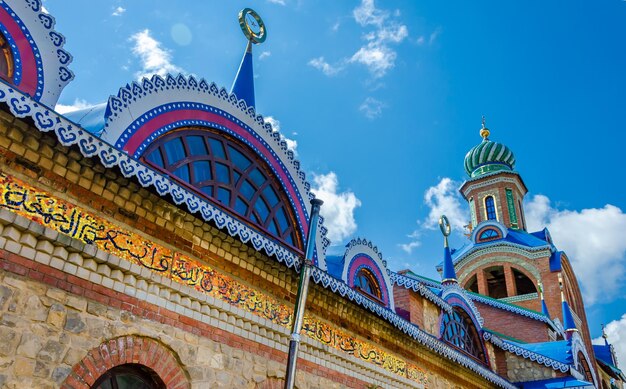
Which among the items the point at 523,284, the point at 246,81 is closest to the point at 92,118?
the point at 246,81

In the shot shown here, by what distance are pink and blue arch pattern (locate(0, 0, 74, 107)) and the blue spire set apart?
431cm

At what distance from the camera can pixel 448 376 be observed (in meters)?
10.8

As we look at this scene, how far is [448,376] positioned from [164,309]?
7522 mm

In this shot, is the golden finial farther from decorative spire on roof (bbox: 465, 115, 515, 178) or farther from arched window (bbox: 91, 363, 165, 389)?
arched window (bbox: 91, 363, 165, 389)

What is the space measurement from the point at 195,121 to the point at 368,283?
4.89 meters

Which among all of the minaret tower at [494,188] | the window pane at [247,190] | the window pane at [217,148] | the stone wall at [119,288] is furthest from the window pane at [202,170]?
the minaret tower at [494,188]

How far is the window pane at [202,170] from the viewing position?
6.64 metres

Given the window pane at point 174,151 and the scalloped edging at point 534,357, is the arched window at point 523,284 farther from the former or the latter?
the window pane at point 174,151

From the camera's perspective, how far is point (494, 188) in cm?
3195

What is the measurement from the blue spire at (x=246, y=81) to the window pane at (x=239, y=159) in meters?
2.16

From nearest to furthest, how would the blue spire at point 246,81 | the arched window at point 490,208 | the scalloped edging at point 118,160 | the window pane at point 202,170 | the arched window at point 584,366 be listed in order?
the scalloped edging at point 118,160
the window pane at point 202,170
the blue spire at point 246,81
the arched window at point 584,366
the arched window at point 490,208

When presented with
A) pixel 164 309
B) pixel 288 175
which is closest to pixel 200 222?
pixel 164 309

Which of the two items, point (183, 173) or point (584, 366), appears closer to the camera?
point (183, 173)

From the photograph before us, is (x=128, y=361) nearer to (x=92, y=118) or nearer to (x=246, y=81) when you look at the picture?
(x=92, y=118)
